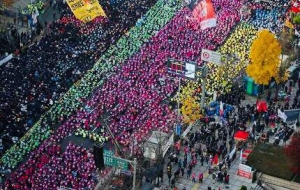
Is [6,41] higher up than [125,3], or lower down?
lower down

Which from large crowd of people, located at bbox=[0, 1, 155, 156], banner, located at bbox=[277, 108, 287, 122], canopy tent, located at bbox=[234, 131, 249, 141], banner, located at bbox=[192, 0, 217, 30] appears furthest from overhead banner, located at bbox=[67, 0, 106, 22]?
canopy tent, located at bbox=[234, 131, 249, 141]

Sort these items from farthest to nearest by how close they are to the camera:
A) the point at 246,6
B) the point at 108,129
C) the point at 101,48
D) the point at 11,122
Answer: the point at 246,6 < the point at 101,48 < the point at 11,122 < the point at 108,129

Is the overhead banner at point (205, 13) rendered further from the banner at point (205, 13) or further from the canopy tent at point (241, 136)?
the canopy tent at point (241, 136)

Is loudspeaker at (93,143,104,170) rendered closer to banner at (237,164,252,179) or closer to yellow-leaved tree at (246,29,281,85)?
banner at (237,164,252,179)

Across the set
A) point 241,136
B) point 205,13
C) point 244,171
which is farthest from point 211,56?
point 244,171

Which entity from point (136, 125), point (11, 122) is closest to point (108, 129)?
point (136, 125)

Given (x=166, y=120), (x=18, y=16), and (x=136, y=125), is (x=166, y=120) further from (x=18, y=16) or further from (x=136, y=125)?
(x=18, y=16)
